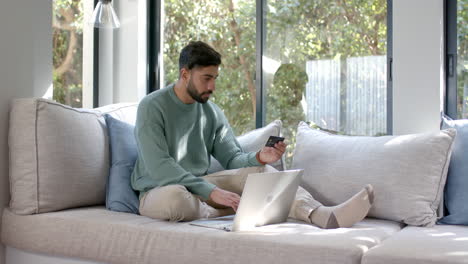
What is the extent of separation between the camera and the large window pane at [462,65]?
133 inches

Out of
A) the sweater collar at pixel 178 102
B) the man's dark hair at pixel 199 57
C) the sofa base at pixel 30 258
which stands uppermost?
the man's dark hair at pixel 199 57

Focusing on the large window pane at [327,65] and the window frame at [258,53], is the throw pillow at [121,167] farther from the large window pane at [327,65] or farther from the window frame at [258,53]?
the large window pane at [327,65]

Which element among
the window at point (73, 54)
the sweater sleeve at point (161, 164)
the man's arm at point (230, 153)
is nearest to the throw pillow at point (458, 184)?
the man's arm at point (230, 153)

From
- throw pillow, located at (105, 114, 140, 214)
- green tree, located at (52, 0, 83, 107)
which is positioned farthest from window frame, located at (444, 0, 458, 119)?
green tree, located at (52, 0, 83, 107)

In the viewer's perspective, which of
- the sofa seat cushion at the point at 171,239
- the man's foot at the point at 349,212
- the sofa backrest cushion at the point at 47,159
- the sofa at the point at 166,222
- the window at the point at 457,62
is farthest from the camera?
the window at the point at 457,62

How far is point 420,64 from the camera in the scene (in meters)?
3.26

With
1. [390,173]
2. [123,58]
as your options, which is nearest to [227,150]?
[390,173]

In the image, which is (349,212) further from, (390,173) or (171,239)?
(171,239)

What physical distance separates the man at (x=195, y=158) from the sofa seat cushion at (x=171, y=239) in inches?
3.5

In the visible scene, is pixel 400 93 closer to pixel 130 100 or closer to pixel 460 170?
pixel 460 170

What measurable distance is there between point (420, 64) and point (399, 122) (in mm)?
352

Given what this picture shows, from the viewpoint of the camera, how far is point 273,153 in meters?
2.81

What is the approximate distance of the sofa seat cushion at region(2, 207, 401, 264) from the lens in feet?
6.83

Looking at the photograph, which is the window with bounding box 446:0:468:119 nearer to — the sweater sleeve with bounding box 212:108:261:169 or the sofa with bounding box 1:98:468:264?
the sofa with bounding box 1:98:468:264
